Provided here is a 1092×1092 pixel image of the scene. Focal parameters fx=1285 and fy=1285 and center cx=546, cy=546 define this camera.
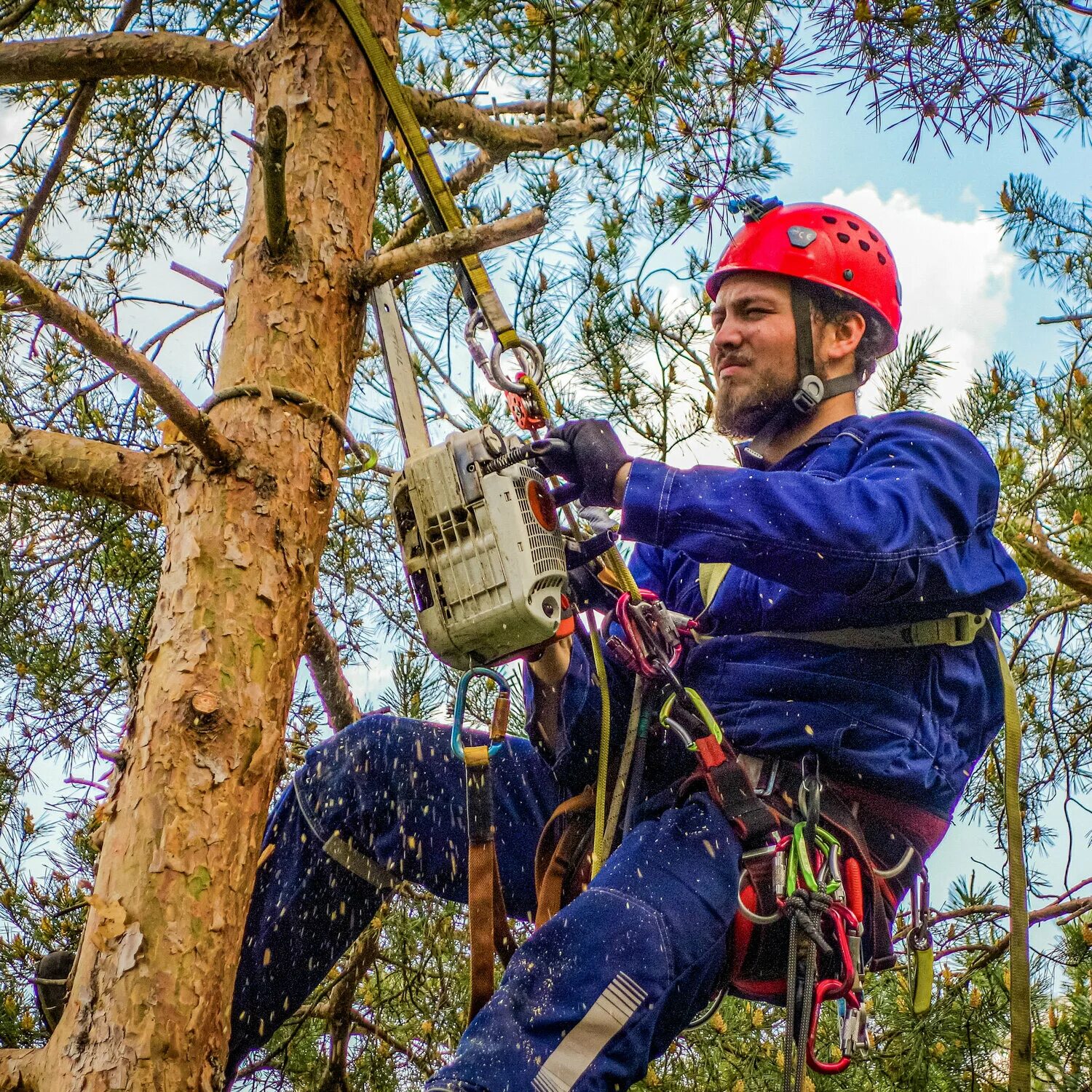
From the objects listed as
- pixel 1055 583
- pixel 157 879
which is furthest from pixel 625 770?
pixel 1055 583

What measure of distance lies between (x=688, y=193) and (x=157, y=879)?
6.87 feet

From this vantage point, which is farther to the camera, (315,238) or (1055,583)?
(1055,583)

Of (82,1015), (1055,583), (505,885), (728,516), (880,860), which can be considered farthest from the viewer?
(1055,583)

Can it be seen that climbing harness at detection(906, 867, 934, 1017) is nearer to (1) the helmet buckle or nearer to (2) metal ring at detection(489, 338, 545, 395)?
(1) the helmet buckle

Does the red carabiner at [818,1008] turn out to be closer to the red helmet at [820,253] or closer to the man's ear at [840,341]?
the man's ear at [840,341]

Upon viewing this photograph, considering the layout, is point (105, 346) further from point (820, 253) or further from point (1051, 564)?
point (1051, 564)

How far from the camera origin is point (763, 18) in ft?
9.60

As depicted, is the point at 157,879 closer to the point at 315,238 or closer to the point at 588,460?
the point at 588,460

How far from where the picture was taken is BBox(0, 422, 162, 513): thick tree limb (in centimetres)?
212

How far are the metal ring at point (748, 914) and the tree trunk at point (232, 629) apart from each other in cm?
75

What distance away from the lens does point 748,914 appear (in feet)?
6.52

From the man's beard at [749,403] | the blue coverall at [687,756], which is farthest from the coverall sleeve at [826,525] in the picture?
the man's beard at [749,403]

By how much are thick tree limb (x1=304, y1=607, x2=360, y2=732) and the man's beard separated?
95 centimetres

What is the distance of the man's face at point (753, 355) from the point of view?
2646 mm
